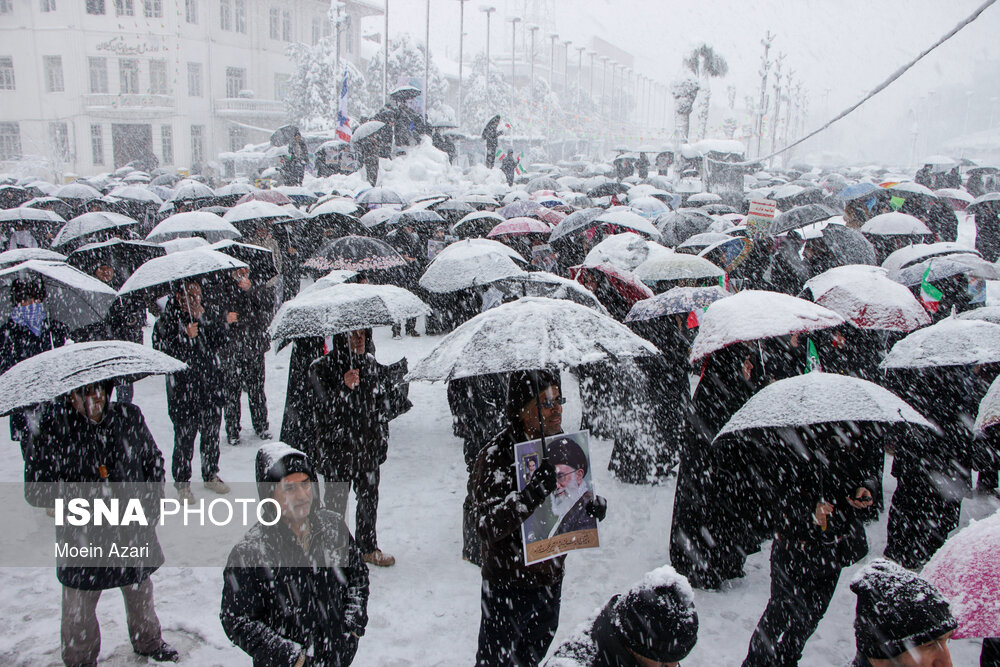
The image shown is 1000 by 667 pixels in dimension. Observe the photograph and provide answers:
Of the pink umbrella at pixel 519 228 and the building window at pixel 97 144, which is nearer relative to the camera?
the pink umbrella at pixel 519 228

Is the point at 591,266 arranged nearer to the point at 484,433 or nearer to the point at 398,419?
the point at 484,433

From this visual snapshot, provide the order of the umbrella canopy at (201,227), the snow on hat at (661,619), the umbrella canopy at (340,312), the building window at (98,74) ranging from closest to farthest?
1. the snow on hat at (661,619)
2. the umbrella canopy at (340,312)
3. the umbrella canopy at (201,227)
4. the building window at (98,74)

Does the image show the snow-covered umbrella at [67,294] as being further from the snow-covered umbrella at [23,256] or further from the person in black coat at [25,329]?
the snow-covered umbrella at [23,256]

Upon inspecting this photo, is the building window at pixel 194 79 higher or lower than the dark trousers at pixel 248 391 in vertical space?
higher

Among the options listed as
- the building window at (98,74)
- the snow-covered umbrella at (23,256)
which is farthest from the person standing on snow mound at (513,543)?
the building window at (98,74)

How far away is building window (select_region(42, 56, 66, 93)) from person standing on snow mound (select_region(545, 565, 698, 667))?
54.0m

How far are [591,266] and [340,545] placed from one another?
3889mm

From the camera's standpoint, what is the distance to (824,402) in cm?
296

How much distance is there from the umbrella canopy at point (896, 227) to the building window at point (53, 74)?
164 ft

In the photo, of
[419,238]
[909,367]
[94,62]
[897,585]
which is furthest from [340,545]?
[94,62]

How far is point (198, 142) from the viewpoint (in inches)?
1933

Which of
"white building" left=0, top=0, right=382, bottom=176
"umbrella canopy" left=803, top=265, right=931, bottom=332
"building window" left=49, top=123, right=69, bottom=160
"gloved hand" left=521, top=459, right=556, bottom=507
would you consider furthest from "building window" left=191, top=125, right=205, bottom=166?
"gloved hand" left=521, top=459, right=556, bottom=507

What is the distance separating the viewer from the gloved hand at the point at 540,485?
2596 mm

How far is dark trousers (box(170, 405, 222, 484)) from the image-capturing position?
5.36 meters
